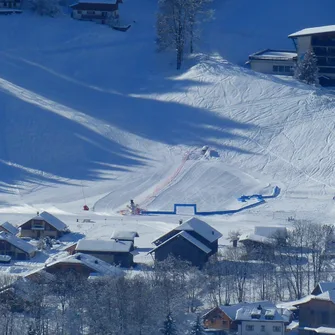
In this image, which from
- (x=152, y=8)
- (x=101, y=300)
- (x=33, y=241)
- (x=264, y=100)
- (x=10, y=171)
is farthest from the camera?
(x=152, y=8)

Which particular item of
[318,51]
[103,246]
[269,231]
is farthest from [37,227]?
[318,51]

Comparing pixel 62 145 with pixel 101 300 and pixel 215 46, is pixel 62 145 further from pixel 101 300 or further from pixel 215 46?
pixel 101 300

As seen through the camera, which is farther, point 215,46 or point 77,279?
point 215,46

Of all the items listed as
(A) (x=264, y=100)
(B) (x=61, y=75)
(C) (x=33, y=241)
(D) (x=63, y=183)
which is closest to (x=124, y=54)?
(B) (x=61, y=75)

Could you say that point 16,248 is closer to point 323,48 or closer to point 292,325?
point 292,325

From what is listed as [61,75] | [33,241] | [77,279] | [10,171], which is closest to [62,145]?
[10,171]

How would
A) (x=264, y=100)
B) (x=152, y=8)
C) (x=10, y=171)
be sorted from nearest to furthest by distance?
1. (x=10, y=171)
2. (x=264, y=100)
3. (x=152, y=8)

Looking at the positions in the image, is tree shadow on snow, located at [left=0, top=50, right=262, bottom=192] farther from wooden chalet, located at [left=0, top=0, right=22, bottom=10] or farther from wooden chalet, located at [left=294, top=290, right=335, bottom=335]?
wooden chalet, located at [left=294, top=290, right=335, bottom=335]
